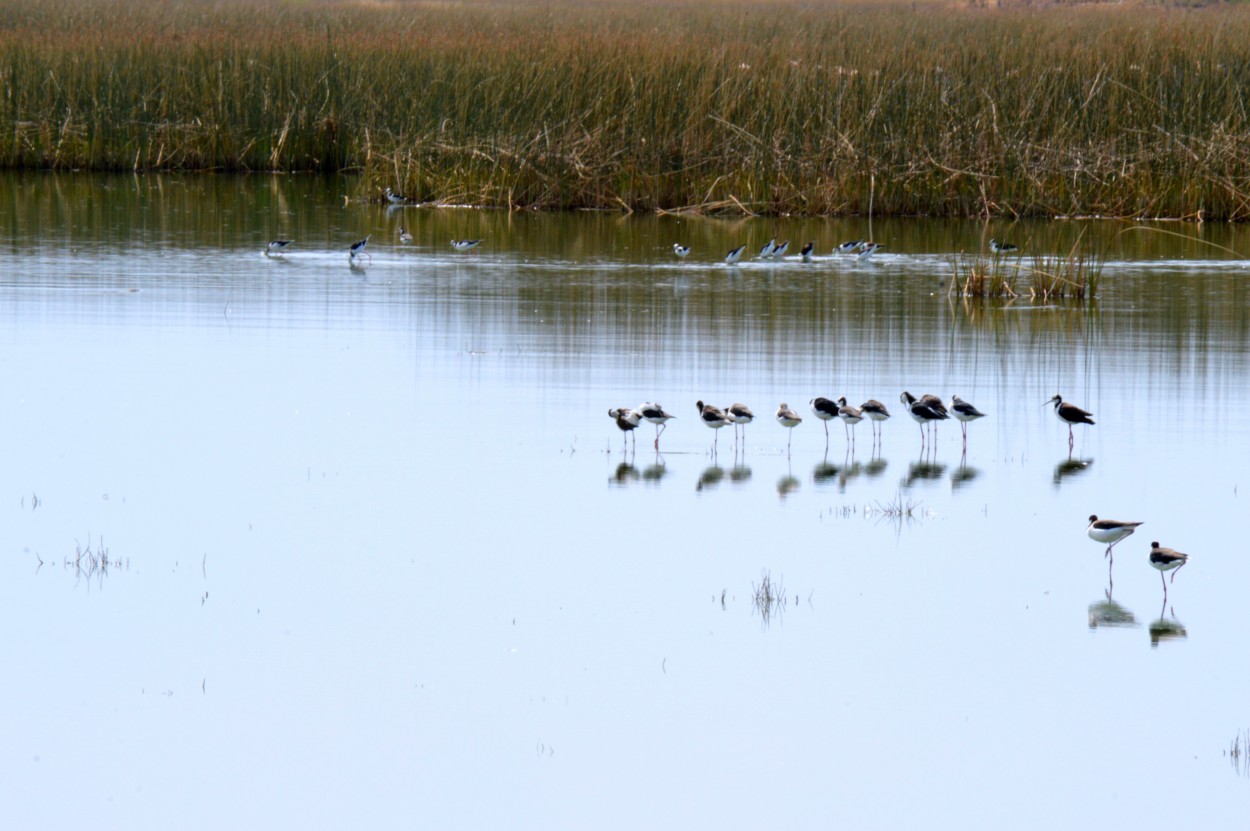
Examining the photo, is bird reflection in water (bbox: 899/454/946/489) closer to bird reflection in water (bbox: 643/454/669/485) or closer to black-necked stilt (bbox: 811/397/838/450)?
black-necked stilt (bbox: 811/397/838/450)

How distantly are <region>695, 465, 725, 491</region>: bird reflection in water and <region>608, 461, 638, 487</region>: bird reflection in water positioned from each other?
35 cm

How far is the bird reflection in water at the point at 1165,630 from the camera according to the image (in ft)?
23.9

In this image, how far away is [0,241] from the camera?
845 inches

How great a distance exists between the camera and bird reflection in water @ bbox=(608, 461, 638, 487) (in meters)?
9.97

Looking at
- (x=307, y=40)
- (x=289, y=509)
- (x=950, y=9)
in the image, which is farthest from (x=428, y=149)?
(x=950, y=9)

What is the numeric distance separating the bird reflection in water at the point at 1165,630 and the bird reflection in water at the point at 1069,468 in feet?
8.81

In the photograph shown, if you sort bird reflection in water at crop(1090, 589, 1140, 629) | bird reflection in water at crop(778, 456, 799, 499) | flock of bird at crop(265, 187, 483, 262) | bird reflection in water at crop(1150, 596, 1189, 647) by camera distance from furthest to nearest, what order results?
1. flock of bird at crop(265, 187, 483, 262)
2. bird reflection in water at crop(778, 456, 799, 499)
3. bird reflection in water at crop(1090, 589, 1140, 629)
4. bird reflection in water at crop(1150, 596, 1189, 647)

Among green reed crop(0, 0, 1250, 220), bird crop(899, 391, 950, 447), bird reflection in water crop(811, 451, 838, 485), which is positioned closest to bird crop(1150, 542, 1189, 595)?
bird reflection in water crop(811, 451, 838, 485)

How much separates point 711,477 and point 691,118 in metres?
15.7

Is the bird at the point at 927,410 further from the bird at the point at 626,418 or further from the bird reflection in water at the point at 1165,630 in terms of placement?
the bird reflection in water at the point at 1165,630

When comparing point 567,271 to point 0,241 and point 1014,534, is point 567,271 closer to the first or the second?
point 0,241

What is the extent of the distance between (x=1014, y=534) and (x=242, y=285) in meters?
11.1

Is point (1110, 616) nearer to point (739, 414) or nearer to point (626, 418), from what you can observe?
point (739, 414)

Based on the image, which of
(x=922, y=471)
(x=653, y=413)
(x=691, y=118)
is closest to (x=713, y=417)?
(x=653, y=413)
